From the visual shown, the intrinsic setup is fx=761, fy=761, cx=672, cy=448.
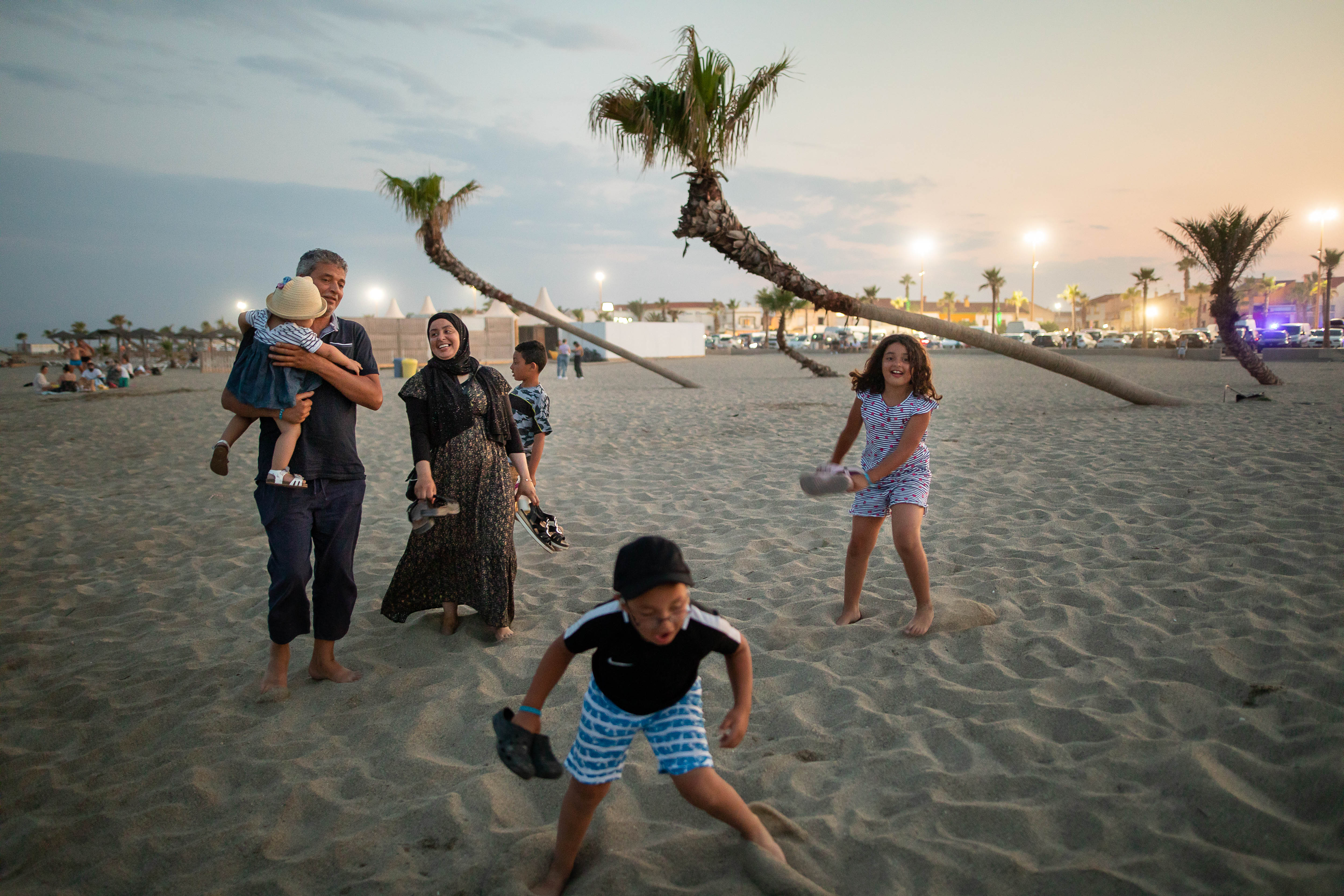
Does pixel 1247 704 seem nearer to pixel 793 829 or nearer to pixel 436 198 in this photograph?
pixel 793 829

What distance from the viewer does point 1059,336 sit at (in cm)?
4850

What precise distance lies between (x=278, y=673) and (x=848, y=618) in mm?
2713

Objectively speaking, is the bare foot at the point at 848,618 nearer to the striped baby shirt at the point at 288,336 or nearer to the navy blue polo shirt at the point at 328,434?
the navy blue polo shirt at the point at 328,434

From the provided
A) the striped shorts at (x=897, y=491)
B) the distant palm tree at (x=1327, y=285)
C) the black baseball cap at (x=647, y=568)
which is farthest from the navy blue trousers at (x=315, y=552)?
the distant palm tree at (x=1327, y=285)

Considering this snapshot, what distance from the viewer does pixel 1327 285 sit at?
3625cm

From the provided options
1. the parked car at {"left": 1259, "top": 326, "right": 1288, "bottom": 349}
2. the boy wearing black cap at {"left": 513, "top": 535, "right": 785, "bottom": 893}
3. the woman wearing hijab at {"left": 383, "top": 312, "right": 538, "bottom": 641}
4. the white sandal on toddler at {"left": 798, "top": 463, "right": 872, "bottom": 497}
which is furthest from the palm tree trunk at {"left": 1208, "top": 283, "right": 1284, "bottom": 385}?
the boy wearing black cap at {"left": 513, "top": 535, "right": 785, "bottom": 893}

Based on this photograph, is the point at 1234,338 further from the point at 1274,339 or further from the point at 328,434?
the point at 328,434

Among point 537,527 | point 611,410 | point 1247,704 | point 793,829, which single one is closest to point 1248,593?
point 1247,704

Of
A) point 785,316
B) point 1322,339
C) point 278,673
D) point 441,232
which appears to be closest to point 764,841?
point 278,673

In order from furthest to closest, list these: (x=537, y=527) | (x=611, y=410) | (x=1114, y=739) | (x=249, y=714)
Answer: (x=611, y=410) → (x=537, y=527) → (x=249, y=714) → (x=1114, y=739)

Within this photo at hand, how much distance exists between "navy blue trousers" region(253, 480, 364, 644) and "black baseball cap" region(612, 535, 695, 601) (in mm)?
1720

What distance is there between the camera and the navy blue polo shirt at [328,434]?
314cm

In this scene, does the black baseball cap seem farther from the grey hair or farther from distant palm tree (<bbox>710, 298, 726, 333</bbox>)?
distant palm tree (<bbox>710, 298, 726, 333</bbox>)

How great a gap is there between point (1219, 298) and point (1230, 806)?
2080cm
